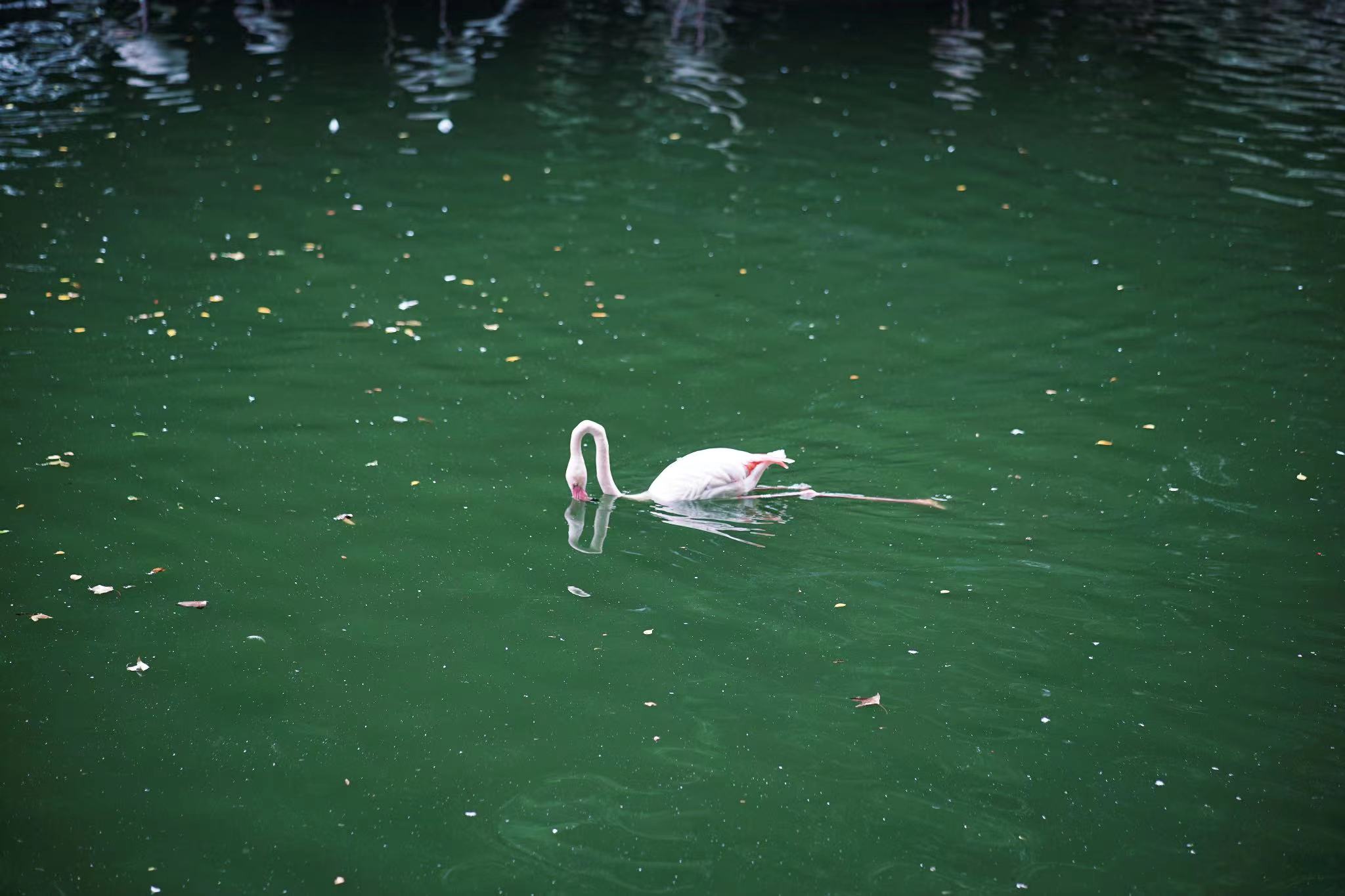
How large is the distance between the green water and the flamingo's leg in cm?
7

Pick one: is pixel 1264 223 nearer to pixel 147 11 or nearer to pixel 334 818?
pixel 334 818

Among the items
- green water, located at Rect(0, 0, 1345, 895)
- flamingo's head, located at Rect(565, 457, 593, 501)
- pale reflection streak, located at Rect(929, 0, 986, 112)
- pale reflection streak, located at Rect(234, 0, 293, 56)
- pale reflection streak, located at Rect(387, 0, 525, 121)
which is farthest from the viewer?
pale reflection streak, located at Rect(234, 0, 293, 56)

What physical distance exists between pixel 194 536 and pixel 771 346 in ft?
15.9

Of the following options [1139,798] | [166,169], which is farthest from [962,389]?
[166,169]

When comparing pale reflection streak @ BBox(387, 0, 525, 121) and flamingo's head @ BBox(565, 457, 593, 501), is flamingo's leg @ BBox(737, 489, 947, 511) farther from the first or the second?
pale reflection streak @ BBox(387, 0, 525, 121)

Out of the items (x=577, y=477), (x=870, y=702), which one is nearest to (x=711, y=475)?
(x=577, y=477)

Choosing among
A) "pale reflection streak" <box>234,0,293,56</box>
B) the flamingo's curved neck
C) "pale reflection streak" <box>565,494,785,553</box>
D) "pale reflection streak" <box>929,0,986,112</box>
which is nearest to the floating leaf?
"pale reflection streak" <box>565,494,785,553</box>

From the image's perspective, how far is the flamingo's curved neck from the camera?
8062 mm

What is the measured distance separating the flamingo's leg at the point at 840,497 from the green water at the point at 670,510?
7 centimetres

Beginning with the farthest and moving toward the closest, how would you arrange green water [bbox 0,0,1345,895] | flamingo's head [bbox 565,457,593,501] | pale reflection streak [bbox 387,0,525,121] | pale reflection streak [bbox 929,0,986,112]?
pale reflection streak [bbox 929,0,986,112] < pale reflection streak [bbox 387,0,525,121] < flamingo's head [bbox 565,457,593,501] < green water [bbox 0,0,1345,895]

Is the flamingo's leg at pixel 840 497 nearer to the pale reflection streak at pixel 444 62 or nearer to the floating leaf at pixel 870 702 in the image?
the floating leaf at pixel 870 702

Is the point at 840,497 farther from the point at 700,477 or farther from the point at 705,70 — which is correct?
the point at 705,70

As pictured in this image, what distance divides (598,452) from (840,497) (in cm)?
160

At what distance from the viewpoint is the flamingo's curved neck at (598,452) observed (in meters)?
8.06
